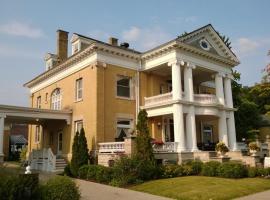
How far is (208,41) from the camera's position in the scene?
28797 mm

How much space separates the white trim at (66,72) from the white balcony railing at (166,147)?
319 inches

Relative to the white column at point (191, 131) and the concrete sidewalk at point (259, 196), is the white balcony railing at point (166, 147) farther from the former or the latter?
the concrete sidewalk at point (259, 196)

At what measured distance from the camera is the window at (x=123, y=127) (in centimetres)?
2548

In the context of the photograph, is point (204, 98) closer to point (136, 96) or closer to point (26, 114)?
point (136, 96)

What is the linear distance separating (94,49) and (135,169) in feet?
34.8

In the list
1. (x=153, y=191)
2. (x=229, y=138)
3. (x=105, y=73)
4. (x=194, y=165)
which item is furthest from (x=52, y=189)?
(x=229, y=138)

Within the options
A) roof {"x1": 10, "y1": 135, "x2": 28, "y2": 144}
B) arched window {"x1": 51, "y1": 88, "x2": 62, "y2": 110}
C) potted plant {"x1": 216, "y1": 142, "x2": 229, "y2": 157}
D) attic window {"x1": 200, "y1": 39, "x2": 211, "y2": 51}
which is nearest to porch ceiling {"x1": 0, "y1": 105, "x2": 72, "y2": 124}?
arched window {"x1": 51, "y1": 88, "x2": 62, "y2": 110}

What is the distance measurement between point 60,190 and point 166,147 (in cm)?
1332

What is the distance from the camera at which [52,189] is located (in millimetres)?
11844

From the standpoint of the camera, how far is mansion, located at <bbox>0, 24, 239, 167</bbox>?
80.1 ft

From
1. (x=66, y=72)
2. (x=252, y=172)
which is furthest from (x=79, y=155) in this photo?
(x=252, y=172)

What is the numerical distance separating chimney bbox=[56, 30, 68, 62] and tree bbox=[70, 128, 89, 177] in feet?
45.8

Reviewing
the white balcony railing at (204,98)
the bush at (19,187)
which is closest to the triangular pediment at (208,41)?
the white balcony railing at (204,98)

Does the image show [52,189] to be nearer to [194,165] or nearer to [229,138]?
[194,165]
